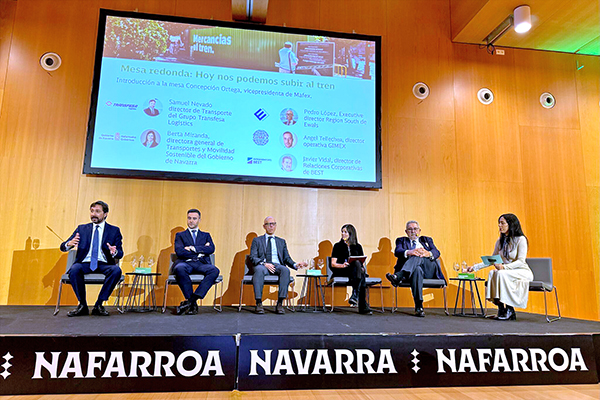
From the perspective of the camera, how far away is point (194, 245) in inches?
169

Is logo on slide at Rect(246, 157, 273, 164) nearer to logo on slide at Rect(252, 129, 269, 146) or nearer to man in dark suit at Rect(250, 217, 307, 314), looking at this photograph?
logo on slide at Rect(252, 129, 269, 146)

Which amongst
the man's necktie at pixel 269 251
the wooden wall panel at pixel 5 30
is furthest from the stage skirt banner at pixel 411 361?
the wooden wall panel at pixel 5 30

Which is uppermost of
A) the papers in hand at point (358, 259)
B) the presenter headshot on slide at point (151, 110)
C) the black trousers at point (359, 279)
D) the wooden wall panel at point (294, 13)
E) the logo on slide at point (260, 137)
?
the wooden wall panel at point (294, 13)

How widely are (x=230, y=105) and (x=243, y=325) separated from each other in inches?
116

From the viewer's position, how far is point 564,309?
5.41 metres

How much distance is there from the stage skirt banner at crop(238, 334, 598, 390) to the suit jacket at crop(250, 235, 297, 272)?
76.2 inches

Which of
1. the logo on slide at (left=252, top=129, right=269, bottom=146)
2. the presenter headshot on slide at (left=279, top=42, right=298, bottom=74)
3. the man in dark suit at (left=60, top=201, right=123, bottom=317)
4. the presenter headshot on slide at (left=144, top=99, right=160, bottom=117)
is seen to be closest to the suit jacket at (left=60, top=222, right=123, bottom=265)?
the man in dark suit at (left=60, top=201, right=123, bottom=317)

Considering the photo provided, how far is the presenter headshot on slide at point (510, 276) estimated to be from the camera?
3818mm

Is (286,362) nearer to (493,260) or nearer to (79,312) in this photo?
(79,312)

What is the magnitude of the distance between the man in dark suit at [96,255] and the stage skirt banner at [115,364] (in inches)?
58.8

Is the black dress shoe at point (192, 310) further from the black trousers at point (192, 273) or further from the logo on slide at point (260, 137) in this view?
the logo on slide at point (260, 137)

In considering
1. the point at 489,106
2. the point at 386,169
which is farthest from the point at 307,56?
the point at 489,106

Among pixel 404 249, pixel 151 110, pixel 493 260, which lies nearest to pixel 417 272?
pixel 404 249

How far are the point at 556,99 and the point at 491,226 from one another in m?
2.12
